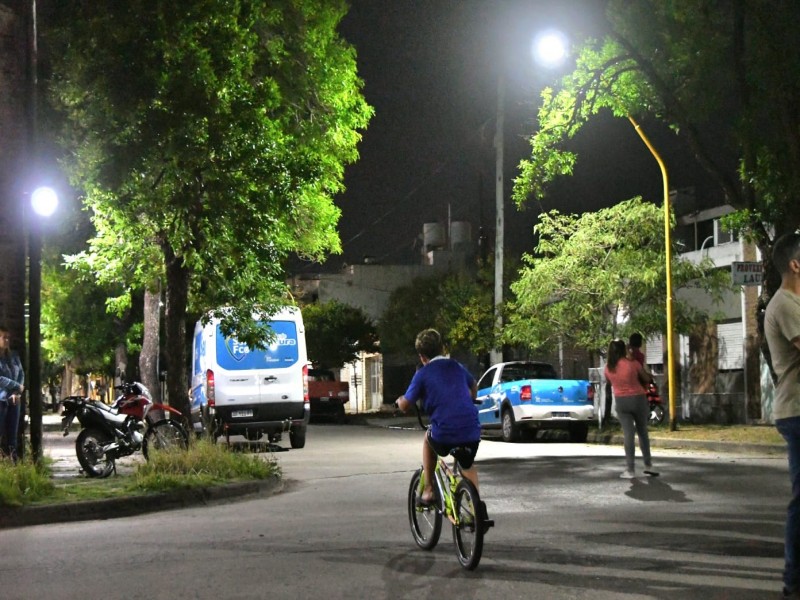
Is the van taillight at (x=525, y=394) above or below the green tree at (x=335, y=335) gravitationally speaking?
below

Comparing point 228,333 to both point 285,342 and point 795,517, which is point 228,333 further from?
point 795,517

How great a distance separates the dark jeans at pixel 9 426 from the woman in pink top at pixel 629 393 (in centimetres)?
734

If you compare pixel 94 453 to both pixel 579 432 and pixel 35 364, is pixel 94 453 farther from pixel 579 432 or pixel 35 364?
pixel 579 432

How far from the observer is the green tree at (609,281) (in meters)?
25.2

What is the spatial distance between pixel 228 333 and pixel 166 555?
9.65 metres

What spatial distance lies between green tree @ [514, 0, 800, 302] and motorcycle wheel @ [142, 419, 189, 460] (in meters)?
8.04

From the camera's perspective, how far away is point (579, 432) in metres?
22.7

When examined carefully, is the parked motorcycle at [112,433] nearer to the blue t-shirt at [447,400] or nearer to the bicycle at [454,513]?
the bicycle at [454,513]

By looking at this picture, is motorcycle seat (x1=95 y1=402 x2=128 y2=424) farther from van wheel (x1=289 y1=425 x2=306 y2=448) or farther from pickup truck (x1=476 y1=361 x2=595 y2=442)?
pickup truck (x1=476 y1=361 x2=595 y2=442)

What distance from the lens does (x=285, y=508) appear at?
11.4 m

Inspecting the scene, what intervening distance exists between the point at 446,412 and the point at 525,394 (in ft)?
46.8

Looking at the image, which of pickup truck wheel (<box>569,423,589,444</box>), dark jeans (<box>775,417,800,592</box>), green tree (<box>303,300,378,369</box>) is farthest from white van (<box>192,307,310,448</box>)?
green tree (<box>303,300,378,369</box>)

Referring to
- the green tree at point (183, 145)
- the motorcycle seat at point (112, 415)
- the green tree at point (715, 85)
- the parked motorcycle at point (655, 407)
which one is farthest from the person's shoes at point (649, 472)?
the parked motorcycle at point (655, 407)

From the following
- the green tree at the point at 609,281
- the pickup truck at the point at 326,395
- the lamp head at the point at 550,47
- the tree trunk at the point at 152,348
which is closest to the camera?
the lamp head at the point at 550,47
